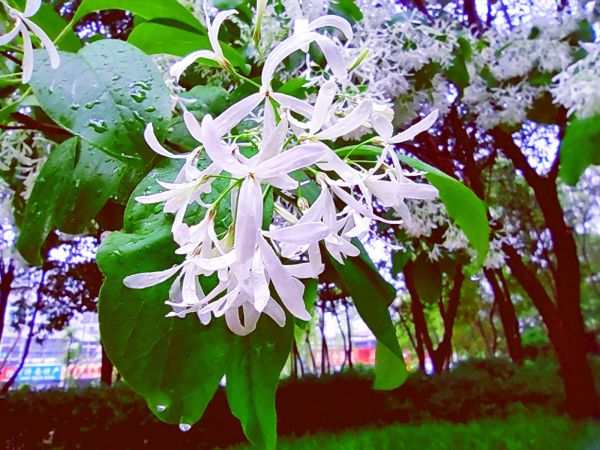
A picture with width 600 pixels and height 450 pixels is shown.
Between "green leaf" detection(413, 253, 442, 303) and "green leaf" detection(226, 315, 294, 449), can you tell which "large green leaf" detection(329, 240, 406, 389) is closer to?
"green leaf" detection(226, 315, 294, 449)

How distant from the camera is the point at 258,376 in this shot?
295mm

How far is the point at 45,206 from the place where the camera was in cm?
37

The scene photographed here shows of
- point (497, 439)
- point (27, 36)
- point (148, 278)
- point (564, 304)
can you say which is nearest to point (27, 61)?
point (27, 36)

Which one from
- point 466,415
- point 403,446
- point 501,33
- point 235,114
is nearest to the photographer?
point 235,114

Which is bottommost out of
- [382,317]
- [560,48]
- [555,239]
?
[382,317]

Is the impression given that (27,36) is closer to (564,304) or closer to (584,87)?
(584,87)

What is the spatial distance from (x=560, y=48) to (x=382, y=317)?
1467 mm

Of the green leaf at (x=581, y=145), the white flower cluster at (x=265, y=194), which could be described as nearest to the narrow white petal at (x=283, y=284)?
the white flower cluster at (x=265, y=194)

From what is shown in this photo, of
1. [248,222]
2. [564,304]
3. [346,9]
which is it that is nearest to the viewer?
[248,222]

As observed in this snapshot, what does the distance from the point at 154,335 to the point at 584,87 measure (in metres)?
1.02

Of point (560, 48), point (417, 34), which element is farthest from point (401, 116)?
point (560, 48)

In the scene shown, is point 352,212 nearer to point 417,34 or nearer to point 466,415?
A: point 417,34

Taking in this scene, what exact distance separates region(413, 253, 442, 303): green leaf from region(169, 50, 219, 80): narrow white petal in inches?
36.0

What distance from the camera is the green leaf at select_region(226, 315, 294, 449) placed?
0.94 feet
